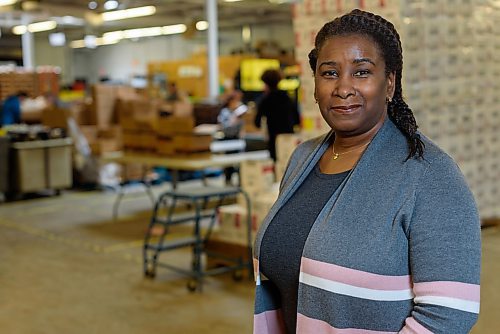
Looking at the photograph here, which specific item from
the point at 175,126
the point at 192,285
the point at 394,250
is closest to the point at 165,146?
the point at 175,126

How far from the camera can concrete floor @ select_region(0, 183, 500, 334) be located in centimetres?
433

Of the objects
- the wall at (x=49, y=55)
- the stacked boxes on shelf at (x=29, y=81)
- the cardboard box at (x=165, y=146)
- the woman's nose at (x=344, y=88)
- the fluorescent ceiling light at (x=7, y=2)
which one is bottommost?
the cardboard box at (x=165, y=146)

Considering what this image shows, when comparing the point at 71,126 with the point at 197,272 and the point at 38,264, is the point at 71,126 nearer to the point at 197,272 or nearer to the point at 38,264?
the point at 38,264

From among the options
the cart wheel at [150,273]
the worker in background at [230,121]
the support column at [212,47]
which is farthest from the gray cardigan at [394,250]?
the support column at [212,47]

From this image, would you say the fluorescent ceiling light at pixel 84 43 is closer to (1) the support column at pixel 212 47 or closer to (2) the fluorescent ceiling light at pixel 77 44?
(2) the fluorescent ceiling light at pixel 77 44

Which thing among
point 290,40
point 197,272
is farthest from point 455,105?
point 290,40

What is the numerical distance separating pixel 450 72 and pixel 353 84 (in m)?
3.44

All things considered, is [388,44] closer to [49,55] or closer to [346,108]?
[346,108]

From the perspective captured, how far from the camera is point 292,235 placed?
151 centimetres

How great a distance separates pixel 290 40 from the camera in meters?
23.1

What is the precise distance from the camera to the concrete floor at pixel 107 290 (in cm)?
433

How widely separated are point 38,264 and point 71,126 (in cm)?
437

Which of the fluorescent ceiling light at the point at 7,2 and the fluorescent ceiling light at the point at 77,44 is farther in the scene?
the fluorescent ceiling light at the point at 77,44

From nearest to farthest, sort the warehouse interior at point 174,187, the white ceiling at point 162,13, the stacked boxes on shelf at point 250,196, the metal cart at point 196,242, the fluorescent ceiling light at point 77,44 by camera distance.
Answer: the warehouse interior at point 174,187 → the metal cart at point 196,242 → the stacked boxes on shelf at point 250,196 → the white ceiling at point 162,13 → the fluorescent ceiling light at point 77,44
